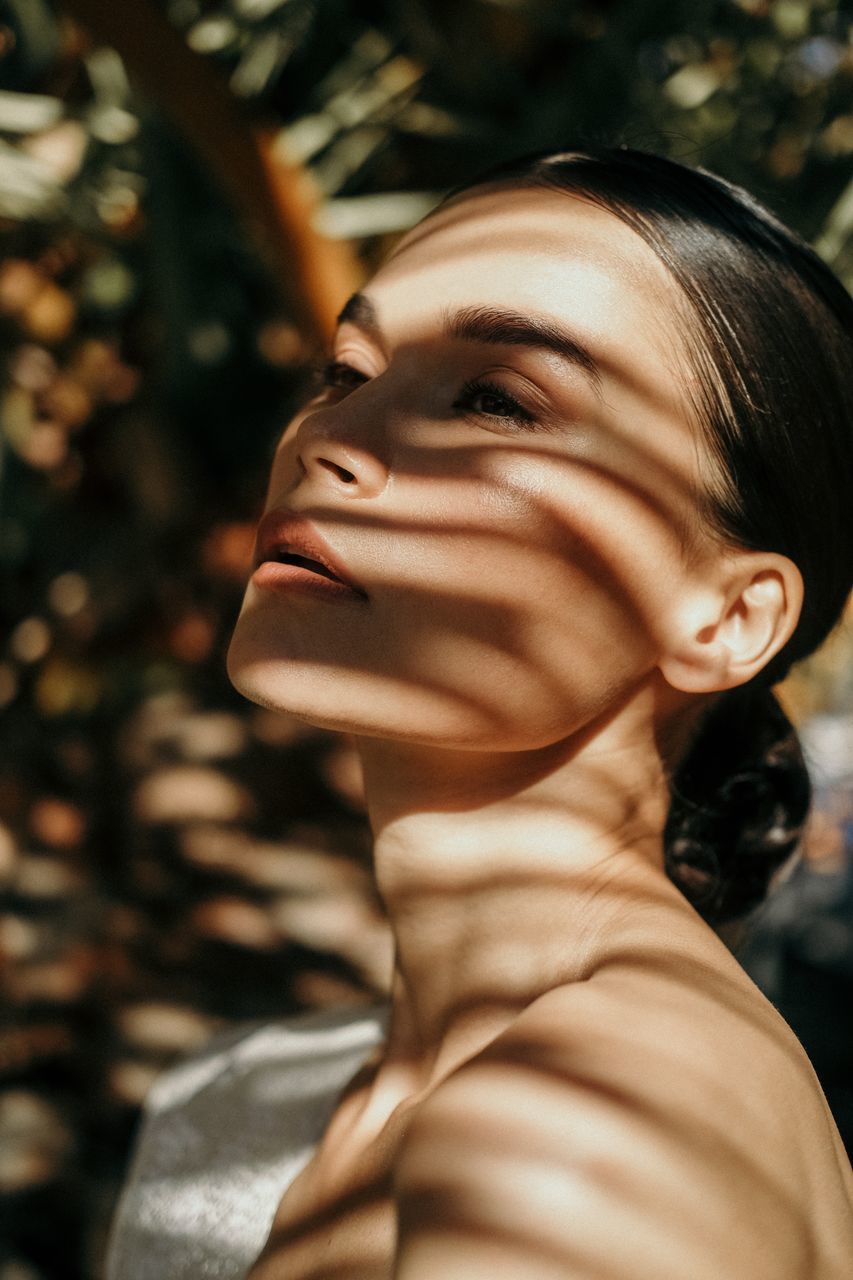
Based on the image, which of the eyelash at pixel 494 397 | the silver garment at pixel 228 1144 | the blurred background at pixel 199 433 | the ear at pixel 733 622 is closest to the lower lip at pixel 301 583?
the eyelash at pixel 494 397

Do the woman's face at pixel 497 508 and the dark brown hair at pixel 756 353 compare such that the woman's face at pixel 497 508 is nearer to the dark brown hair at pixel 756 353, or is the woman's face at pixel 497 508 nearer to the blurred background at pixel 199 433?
the dark brown hair at pixel 756 353

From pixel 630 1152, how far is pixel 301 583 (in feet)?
1.41

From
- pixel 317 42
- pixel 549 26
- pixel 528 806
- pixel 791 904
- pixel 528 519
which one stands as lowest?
pixel 791 904

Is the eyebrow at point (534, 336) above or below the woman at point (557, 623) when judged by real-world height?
above

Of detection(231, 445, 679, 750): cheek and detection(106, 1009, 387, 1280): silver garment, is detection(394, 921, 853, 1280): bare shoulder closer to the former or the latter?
detection(231, 445, 679, 750): cheek

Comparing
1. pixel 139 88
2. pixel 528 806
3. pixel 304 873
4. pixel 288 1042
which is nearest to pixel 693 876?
pixel 528 806

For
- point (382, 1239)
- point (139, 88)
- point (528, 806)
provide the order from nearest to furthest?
1. point (382, 1239)
2. point (528, 806)
3. point (139, 88)

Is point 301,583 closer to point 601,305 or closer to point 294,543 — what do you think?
point 294,543

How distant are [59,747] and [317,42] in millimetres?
1486

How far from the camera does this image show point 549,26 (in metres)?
1.84

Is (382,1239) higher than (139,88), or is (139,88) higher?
(139,88)

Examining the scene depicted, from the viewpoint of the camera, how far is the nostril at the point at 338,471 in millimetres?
775

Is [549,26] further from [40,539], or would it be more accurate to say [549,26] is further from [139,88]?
[40,539]

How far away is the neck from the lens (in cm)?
85
